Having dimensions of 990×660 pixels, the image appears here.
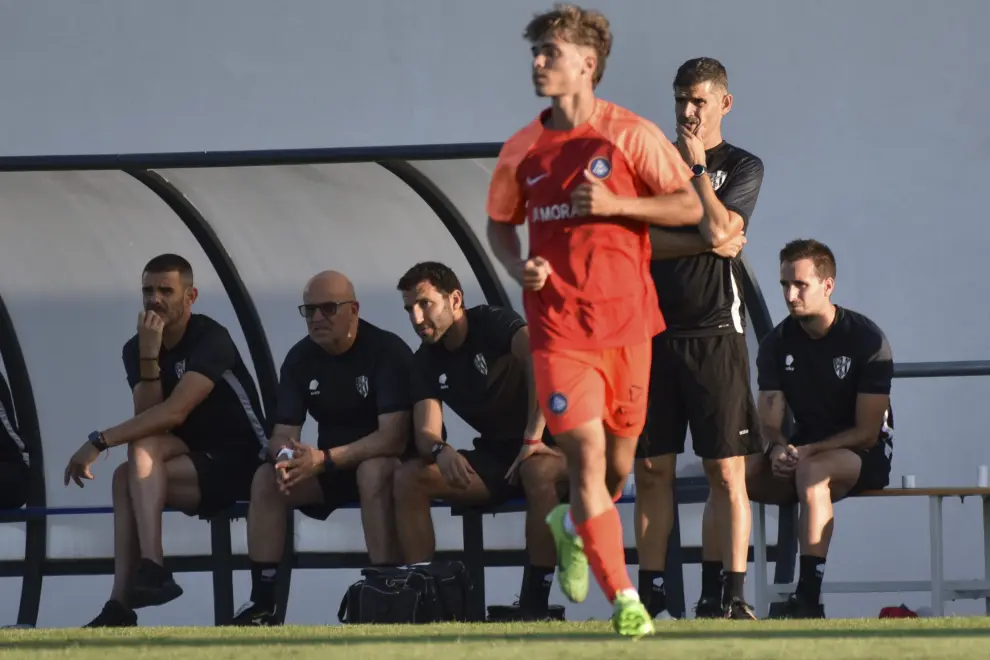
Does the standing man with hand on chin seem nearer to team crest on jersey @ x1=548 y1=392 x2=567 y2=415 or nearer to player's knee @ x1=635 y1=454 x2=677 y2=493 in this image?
player's knee @ x1=635 y1=454 x2=677 y2=493

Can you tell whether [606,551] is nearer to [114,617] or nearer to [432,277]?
[432,277]

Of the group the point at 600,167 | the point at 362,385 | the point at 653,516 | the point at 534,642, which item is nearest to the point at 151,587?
the point at 362,385

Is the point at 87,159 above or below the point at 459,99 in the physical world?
below

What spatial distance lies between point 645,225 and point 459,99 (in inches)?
201

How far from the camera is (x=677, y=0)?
10.3 meters

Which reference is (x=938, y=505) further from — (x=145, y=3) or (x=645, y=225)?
(x=145, y=3)

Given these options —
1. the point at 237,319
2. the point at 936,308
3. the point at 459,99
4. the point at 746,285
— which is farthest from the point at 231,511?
the point at 936,308

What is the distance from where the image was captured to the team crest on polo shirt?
Answer: 24.2ft

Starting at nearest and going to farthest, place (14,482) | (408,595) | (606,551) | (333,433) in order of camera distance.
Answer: (606,551) < (408,595) < (333,433) < (14,482)

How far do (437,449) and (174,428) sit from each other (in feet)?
3.93

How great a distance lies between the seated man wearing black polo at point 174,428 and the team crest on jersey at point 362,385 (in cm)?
46

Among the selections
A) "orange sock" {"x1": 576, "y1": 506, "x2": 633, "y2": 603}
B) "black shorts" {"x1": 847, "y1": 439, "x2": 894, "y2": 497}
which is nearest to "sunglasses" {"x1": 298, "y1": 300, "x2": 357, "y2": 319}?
"black shorts" {"x1": 847, "y1": 439, "x2": 894, "y2": 497}

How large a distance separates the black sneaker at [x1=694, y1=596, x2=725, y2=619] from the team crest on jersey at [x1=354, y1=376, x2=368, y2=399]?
1672 mm

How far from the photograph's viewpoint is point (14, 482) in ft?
26.2
